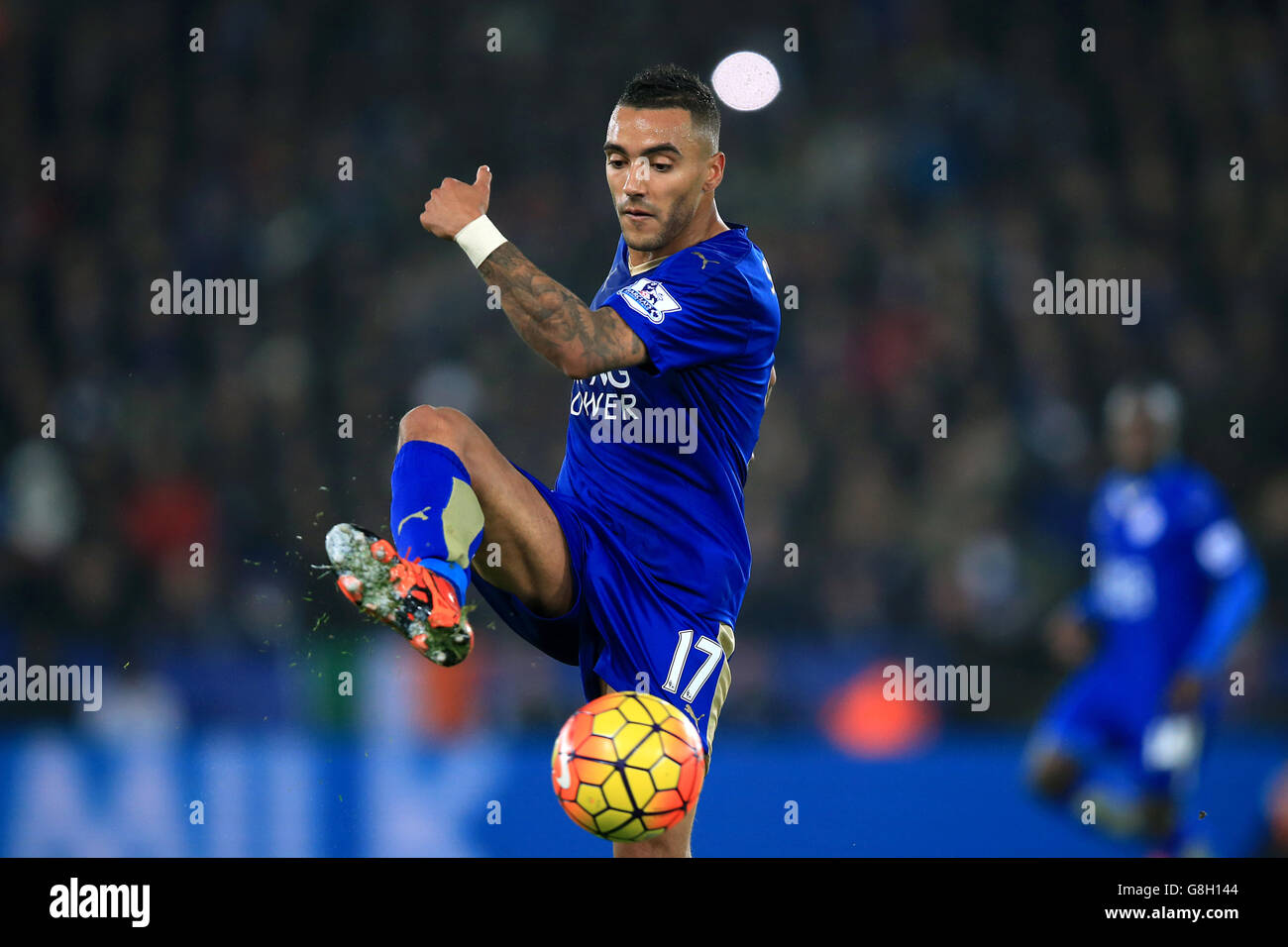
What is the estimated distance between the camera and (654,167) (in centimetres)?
427

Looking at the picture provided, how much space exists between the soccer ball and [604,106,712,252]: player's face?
4.76ft

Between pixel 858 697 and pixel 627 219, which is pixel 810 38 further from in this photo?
pixel 627 219

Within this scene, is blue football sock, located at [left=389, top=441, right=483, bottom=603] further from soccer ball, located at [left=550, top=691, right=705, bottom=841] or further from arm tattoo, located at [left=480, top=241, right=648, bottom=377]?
soccer ball, located at [left=550, top=691, right=705, bottom=841]

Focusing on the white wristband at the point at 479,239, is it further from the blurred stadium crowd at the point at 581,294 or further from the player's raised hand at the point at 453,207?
the blurred stadium crowd at the point at 581,294

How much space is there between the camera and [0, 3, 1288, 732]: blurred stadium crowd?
8.36 metres

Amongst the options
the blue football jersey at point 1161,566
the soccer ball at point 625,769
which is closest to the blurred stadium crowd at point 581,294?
the blue football jersey at point 1161,566

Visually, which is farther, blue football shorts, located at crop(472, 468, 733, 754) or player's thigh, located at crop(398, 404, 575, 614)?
blue football shorts, located at crop(472, 468, 733, 754)

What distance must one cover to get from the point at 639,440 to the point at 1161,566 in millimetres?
4899

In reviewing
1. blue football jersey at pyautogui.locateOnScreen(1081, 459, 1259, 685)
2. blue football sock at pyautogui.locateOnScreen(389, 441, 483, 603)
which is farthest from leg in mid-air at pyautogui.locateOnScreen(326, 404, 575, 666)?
blue football jersey at pyautogui.locateOnScreen(1081, 459, 1259, 685)
